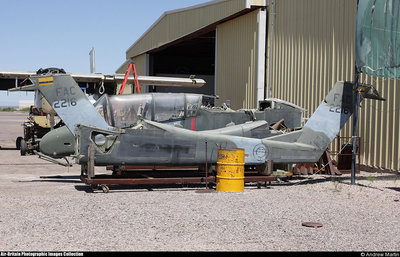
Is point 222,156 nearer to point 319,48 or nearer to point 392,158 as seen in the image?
point 392,158

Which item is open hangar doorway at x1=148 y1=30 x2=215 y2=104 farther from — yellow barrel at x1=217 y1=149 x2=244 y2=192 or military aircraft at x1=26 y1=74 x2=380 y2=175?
yellow barrel at x1=217 y1=149 x2=244 y2=192

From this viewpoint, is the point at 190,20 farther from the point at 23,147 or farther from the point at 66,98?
the point at 66,98

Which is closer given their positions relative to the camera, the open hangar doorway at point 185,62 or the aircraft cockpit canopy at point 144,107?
the aircraft cockpit canopy at point 144,107

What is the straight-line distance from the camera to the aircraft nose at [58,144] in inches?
402

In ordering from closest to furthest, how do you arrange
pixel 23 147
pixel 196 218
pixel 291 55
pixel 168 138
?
1. pixel 196 218
2. pixel 168 138
3. pixel 291 55
4. pixel 23 147

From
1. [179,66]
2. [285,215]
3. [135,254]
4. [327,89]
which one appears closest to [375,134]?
[327,89]

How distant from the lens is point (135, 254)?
484 centimetres

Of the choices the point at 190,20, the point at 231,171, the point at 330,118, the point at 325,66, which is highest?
the point at 190,20

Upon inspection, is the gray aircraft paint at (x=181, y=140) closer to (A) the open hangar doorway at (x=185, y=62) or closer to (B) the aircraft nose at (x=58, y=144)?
(B) the aircraft nose at (x=58, y=144)

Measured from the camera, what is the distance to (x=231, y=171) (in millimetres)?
9211

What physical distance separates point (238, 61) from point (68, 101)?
1115 cm

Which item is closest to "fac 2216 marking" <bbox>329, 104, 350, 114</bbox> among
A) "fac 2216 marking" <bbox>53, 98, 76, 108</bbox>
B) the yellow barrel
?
the yellow barrel

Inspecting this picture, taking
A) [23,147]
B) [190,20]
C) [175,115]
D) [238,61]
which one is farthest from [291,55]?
[23,147]

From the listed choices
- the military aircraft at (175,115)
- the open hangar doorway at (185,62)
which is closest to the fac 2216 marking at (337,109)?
the military aircraft at (175,115)
